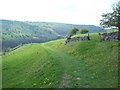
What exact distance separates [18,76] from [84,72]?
14.5 m

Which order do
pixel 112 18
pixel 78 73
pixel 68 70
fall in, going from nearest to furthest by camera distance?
pixel 78 73 < pixel 68 70 < pixel 112 18

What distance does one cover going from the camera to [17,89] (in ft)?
137

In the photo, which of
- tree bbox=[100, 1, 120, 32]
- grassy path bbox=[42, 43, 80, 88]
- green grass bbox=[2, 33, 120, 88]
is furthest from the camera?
tree bbox=[100, 1, 120, 32]

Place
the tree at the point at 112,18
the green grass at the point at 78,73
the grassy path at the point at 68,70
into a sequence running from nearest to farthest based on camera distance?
the green grass at the point at 78,73, the grassy path at the point at 68,70, the tree at the point at 112,18

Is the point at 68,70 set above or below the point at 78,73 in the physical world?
above

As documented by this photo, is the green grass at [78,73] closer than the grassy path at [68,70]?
Yes

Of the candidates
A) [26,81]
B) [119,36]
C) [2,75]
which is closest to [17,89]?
[26,81]

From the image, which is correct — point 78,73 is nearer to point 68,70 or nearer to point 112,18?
point 68,70

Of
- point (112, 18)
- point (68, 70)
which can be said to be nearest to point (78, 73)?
point (68, 70)

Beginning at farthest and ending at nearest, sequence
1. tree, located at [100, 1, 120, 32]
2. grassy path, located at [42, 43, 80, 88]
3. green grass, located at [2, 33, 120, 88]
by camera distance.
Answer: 1. tree, located at [100, 1, 120, 32]
2. grassy path, located at [42, 43, 80, 88]
3. green grass, located at [2, 33, 120, 88]

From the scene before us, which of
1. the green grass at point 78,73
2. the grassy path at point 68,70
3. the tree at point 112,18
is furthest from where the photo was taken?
the tree at point 112,18

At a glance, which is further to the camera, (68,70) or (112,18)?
(112,18)

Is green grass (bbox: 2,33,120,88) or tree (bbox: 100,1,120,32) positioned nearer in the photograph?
green grass (bbox: 2,33,120,88)

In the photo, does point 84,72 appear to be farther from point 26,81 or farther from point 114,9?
point 114,9
